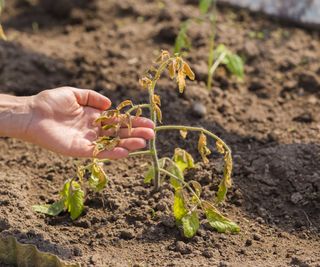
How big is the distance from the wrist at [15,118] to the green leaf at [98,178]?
1.11 feet

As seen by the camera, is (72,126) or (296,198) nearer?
(72,126)

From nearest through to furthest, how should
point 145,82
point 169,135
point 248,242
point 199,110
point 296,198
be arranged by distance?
point 145,82 → point 248,242 → point 296,198 → point 169,135 → point 199,110

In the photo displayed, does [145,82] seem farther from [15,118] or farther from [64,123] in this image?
[15,118]

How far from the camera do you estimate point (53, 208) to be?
2.78m

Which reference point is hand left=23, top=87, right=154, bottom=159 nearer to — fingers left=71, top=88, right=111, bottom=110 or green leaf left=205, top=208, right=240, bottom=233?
fingers left=71, top=88, right=111, bottom=110

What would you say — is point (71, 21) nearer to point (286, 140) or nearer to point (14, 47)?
point (14, 47)

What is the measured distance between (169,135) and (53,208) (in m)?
0.88

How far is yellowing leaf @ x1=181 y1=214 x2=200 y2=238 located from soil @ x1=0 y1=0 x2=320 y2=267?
0.07 m

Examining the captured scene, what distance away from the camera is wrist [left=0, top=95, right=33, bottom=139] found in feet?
8.77

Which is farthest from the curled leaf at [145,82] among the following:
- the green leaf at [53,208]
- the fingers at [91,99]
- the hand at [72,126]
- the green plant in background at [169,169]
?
the green leaf at [53,208]

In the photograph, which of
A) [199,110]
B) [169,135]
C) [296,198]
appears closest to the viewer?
[296,198]

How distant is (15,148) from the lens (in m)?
3.44

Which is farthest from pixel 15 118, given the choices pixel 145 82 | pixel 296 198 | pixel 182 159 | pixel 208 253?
pixel 296 198

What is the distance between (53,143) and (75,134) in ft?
0.35
